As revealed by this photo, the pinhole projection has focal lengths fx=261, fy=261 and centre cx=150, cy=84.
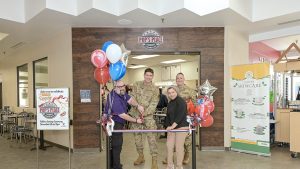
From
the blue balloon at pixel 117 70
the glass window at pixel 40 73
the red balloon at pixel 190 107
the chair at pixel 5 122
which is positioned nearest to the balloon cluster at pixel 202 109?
the red balloon at pixel 190 107

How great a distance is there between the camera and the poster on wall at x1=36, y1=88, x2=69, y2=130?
4.00m

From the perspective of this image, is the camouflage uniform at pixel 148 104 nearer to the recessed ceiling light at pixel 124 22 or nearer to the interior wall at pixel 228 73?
the recessed ceiling light at pixel 124 22

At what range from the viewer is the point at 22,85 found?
9234 mm

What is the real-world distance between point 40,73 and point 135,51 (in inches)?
140

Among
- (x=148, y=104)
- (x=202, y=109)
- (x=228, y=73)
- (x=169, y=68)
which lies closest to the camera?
(x=202, y=109)

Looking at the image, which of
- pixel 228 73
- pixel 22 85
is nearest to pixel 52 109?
pixel 228 73

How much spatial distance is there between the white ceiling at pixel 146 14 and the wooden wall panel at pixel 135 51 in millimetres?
191

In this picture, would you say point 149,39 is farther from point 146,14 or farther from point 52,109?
point 52,109

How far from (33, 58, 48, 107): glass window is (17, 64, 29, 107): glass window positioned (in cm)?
88

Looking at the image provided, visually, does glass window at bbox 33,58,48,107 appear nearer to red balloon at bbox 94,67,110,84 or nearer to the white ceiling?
the white ceiling

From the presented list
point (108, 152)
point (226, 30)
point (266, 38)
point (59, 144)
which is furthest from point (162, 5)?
point (59, 144)

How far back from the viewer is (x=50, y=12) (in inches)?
178

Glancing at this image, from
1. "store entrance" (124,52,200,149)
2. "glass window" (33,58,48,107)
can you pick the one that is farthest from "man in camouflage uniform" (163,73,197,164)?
"store entrance" (124,52,200,149)

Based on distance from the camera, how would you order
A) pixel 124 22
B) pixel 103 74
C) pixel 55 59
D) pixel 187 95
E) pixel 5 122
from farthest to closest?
pixel 5 122 < pixel 55 59 < pixel 124 22 < pixel 187 95 < pixel 103 74
